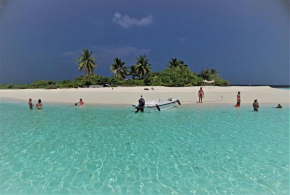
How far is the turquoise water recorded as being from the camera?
4492 mm

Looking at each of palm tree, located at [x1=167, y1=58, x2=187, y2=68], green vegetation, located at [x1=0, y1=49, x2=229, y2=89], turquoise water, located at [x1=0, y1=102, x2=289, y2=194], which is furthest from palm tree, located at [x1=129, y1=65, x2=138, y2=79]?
turquoise water, located at [x1=0, y1=102, x2=289, y2=194]

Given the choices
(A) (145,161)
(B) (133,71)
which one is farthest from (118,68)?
(A) (145,161)

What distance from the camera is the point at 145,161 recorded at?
590 cm

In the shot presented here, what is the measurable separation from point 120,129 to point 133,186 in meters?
5.76

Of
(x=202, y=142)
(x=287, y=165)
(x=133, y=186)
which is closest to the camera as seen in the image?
(x=133, y=186)

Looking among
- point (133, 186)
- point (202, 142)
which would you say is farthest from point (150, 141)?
point (133, 186)

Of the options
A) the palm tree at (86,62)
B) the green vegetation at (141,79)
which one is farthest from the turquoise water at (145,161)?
the palm tree at (86,62)

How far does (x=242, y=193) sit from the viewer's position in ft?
13.8

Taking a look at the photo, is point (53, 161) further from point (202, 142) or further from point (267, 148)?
point (267, 148)

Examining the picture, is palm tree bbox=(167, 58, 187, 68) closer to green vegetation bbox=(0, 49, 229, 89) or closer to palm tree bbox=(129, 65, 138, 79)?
green vegetation bbox=(0, 49, 229, 89)

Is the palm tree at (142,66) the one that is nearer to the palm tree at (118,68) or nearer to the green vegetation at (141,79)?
the green vegetation at (141,79)

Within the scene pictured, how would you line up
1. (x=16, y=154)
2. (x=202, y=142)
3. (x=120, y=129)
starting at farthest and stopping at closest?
(x=120, y=129) < (x=202, y=142) < (x=16, y=154)

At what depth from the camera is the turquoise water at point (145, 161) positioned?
14.7 ft

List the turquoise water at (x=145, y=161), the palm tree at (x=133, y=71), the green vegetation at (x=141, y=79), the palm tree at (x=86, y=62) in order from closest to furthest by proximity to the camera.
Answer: the turquoise water at (x=145, y=161)
the green vegetation at (x=141, y=79)
the palm tree at (x=86, y=62)
the palm tree at (x=133, y=71)
